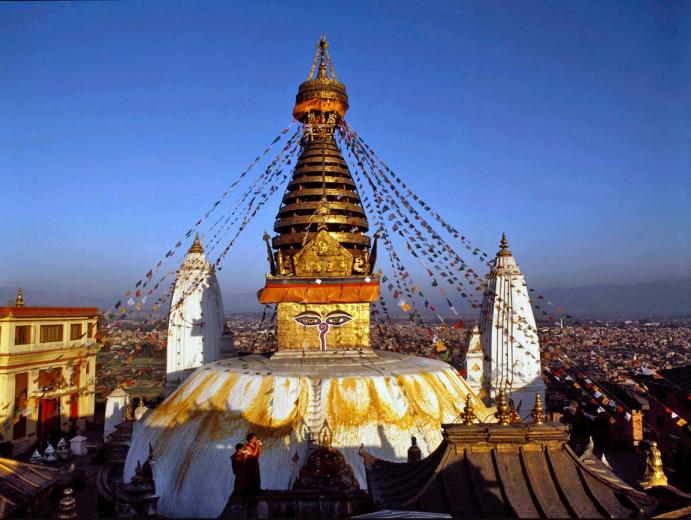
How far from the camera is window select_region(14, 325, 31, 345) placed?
19016mm

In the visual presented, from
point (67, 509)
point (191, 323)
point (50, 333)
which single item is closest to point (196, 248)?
point (191, 323)

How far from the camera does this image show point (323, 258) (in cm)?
1389

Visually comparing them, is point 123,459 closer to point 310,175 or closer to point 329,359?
point 329,359

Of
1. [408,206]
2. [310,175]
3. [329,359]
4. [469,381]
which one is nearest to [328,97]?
[310,175]

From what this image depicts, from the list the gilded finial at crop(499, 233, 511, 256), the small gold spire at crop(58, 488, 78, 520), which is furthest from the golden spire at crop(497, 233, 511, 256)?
the small gold spire at crop(58, 488, 78, 520)

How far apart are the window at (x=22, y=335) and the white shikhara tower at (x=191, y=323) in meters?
6.29

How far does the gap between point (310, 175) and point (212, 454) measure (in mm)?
8518

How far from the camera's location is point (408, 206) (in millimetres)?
15234

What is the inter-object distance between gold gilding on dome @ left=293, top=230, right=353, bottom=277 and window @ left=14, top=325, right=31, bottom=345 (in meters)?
12.4

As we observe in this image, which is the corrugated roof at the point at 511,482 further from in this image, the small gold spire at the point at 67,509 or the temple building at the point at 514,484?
the small gold spire at the point at 67,509

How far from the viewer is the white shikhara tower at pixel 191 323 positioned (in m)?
17.4

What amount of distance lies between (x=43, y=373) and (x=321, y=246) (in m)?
13.9

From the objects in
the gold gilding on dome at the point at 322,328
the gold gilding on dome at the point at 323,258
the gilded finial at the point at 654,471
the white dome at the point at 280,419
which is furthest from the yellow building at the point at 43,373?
the gilded finial at the point at 654,471

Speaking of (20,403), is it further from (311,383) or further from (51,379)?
(311,383)
